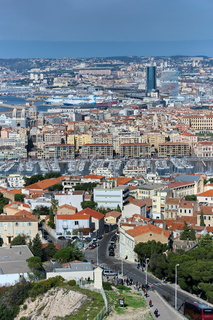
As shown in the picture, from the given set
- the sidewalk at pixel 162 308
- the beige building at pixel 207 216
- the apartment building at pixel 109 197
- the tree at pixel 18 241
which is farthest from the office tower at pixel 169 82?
the sidewalk at pixel 162 308

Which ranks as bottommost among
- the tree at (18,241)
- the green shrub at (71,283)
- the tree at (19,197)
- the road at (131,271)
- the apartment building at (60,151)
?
the road at (131,271)

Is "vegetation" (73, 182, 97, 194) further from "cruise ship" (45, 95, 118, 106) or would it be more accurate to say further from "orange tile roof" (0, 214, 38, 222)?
"cruise ship" (45, 95, 118, 106)

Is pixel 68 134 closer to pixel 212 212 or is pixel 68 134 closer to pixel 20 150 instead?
pixel 20 150

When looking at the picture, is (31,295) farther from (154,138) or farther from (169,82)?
(169,82)

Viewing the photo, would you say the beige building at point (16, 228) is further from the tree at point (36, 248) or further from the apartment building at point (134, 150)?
the apartment building at point (134, 150)

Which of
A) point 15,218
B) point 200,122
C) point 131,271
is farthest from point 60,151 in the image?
point 131,271

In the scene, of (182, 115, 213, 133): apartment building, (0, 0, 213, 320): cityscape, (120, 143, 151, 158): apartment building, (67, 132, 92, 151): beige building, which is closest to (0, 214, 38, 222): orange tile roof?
(0, 0, 213, 320): cityscape
